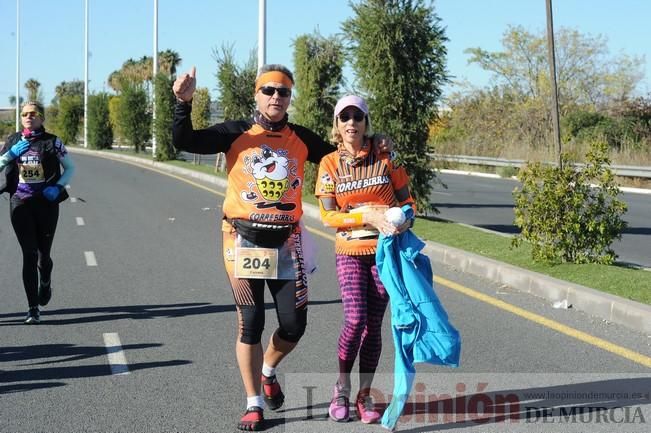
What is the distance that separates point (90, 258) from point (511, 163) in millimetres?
24969

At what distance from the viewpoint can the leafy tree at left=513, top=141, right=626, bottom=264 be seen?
9594 mm

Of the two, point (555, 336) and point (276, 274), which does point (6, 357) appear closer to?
point (276, 274)

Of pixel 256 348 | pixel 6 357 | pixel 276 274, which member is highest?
pixel 276 274

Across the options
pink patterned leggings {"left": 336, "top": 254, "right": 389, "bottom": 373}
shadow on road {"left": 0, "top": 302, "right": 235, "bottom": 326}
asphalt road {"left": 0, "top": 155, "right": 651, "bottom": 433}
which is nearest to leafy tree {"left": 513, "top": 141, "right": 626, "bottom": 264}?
asphalt road {"left": 0, "top": 155, "right": 651, "bottom": 433}

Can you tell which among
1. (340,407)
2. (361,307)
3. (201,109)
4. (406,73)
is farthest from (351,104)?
(201,109)

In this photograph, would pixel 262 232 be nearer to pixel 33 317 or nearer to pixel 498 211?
pixel 33 317

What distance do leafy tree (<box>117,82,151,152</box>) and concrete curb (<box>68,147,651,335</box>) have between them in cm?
4031

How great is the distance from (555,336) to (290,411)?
2687 mm

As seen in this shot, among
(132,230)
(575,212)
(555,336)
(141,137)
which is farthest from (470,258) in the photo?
(141,137)

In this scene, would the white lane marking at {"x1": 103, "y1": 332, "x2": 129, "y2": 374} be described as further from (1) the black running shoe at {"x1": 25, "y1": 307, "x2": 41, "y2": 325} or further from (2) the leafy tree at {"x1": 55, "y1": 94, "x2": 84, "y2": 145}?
(2) the leafy tree at {"x1": 55, "y1": 94, "x2": 84, "y2": 145}

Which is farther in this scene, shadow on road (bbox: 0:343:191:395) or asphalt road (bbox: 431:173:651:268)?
asphalt road (bbox: 431:173:651:268)

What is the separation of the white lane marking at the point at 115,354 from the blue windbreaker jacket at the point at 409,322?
210 centimetres

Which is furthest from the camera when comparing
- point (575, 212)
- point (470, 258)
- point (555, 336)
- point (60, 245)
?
point (60, 245)

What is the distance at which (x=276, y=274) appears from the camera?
5105 millimetres
